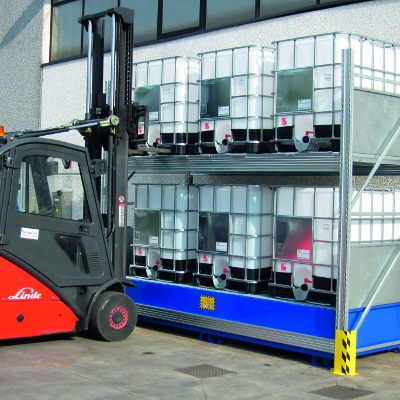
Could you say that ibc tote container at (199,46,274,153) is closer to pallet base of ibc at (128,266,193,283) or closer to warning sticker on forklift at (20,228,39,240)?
pallet base of ibc at (128,266,193,283)

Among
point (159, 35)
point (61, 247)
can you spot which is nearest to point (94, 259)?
point (61, 247)

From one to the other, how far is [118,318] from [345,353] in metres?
2.55

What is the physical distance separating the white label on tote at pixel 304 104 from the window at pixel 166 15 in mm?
2490

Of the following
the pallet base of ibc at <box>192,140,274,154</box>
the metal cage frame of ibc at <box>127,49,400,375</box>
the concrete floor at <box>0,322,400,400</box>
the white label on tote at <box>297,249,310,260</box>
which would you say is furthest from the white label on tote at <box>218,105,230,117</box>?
the concrete floor at <box>0,322,400,400</box>

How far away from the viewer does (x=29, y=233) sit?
20.9 ft

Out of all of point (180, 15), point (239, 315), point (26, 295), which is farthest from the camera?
point (180, 15)

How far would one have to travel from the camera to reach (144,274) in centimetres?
818

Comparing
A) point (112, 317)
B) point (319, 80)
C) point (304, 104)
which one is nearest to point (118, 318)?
point (112, 317)

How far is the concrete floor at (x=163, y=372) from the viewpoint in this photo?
520 cm

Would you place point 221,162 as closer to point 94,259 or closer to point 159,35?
point 94,259

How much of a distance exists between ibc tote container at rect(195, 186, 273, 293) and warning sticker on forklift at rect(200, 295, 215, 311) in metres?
0.21

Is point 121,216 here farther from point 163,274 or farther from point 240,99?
point 240,99

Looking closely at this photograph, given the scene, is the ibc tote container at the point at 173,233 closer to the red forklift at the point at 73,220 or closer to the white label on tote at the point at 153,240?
the white label on tote at the point at 153,240

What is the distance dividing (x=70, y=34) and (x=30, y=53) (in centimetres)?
123
